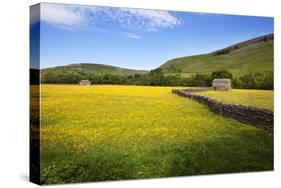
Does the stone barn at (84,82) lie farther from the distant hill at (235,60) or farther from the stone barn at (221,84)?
the stone barn at (221,84)

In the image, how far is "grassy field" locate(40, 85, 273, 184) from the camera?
13.2 metres

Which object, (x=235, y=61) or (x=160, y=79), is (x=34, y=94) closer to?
(x=160, y=79)

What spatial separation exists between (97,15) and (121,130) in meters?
2.57

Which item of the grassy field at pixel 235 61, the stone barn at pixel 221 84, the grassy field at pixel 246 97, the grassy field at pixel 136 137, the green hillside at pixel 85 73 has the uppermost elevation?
the grassy field at pixel 235 61

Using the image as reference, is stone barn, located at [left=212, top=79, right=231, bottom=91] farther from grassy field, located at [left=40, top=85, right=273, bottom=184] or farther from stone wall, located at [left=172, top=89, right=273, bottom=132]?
grassy field, located at [left=40, top=85, right=273, bottom=184]

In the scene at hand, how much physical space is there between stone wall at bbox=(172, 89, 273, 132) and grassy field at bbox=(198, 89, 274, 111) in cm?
10

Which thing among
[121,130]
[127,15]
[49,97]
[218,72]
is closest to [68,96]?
[49,97]

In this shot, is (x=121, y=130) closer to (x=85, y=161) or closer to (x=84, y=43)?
(x=85, y=161)

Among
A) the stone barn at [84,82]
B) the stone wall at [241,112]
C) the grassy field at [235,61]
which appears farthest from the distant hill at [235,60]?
the stone barn at [84,82]

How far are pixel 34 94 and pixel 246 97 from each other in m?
5.34

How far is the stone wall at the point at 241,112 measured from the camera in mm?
15148

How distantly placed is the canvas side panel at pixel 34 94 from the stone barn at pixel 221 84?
14.5 ft

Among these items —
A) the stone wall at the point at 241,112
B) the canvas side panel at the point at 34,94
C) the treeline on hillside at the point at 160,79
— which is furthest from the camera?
the stone wall at the point at 241,112

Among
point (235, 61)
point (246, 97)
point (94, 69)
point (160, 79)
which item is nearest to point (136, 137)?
point (160, 79)
